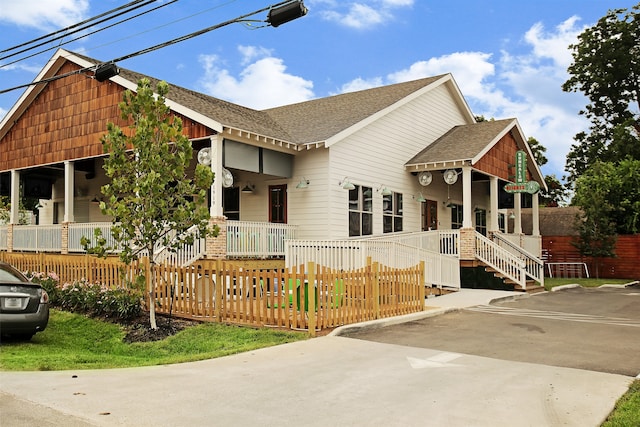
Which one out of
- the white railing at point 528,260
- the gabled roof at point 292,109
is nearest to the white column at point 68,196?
the gabled roof at point 292,109

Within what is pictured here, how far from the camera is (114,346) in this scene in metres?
11.1

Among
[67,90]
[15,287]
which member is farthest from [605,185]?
[15,287]

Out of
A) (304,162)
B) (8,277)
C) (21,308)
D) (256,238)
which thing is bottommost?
(21,308)

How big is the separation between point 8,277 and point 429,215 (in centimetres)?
1702

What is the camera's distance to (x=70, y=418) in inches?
218

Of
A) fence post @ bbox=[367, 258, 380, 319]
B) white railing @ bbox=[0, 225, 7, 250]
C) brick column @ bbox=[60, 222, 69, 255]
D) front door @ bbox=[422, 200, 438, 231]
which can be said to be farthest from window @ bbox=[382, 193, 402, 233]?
white railing @ bbox=[0, 225, 7, 250]

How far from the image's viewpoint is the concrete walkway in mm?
5648

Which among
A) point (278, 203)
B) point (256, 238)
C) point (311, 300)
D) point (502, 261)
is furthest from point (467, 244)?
point (311, 300)

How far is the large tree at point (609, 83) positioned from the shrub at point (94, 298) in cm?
3685

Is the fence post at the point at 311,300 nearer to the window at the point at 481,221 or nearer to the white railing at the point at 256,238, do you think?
the white railing at the point at 256,238

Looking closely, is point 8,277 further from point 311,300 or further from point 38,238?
point 38,238

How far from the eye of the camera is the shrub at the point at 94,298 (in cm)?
1279

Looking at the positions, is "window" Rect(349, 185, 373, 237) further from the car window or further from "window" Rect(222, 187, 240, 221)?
the car window

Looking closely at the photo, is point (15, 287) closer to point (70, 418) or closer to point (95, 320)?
point (95, 320)
